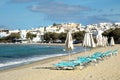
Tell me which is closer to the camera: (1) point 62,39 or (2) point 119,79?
(2) point 119,79

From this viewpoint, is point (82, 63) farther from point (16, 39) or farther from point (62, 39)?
point (16, 39)

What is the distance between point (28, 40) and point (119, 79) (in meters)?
156

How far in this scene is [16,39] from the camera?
172000 millimetres

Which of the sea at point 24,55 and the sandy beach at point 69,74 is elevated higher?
the sandy beach at point 69,74

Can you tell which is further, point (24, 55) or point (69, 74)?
point (24, 55)

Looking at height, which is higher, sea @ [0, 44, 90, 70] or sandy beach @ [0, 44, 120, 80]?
sandy beach @ [0, 44, 120, 80]

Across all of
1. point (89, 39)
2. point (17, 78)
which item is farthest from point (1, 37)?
point (17, 78)

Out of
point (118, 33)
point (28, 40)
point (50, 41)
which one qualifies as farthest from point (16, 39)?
point (118, 33)

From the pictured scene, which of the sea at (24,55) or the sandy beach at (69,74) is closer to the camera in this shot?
the sandy beach at (69,74)

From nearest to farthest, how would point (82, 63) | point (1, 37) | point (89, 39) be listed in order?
point (82, 63) < point (89, 39) < point (1, 37)

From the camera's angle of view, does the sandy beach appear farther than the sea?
No

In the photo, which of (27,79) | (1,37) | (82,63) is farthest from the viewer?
(1,37)

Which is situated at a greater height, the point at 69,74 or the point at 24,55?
the point at 69,74

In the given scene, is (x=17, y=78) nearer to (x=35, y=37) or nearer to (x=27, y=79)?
(x=27, y=79)
